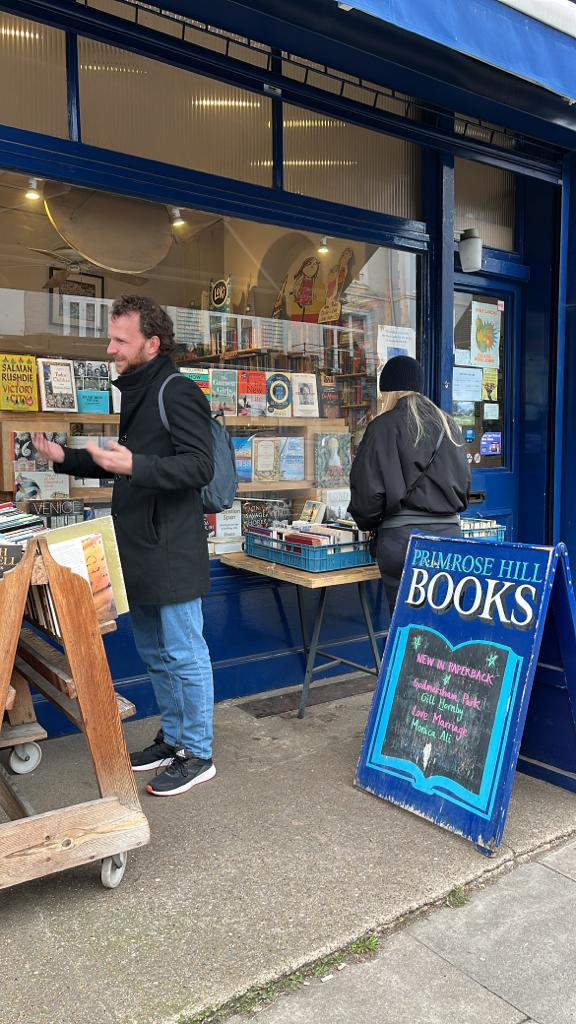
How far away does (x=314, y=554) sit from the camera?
3820 mm

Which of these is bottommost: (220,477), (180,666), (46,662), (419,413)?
(180,666)

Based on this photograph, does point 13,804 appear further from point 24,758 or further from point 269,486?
point 269,486

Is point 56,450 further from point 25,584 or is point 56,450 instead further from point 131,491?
point 25,584

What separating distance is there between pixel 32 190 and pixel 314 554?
2105 mm

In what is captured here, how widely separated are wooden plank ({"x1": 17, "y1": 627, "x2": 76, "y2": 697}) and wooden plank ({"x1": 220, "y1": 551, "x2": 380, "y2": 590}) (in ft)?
4.01

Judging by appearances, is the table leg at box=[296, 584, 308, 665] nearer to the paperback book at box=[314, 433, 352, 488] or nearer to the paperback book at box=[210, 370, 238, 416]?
the paperback book at box=[314, 433, 352, 488]


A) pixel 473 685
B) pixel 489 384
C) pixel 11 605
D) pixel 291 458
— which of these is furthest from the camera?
pixel 489 384

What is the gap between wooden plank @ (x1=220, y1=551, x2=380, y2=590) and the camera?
12.2 ft

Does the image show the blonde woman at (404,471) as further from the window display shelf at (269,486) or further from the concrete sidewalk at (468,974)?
the concrete sidewalk at (468,974)

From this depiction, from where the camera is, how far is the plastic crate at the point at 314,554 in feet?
12.6

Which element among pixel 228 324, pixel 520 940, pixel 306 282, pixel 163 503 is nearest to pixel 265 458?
pixel 228 324

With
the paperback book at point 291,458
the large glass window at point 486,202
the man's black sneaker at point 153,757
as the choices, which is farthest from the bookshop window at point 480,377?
the man's black sneaker at point 153,757

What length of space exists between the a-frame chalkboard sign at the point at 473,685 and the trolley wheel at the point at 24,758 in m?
1.35

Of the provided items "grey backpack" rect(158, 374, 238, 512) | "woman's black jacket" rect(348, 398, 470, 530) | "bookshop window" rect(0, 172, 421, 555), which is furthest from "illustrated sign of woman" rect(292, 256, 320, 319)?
"grey backpack" rect(158, 374, 238, 512)
